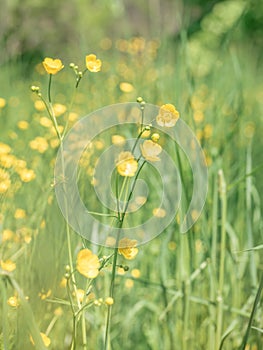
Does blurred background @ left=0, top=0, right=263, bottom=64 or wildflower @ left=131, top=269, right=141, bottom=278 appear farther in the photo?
blurred background @ left=0, top=0, right=263, bottom=64

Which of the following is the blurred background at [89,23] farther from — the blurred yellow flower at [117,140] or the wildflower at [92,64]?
the wildflower at [92,64]

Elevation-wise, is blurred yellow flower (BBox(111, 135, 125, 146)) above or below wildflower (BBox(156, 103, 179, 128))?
above

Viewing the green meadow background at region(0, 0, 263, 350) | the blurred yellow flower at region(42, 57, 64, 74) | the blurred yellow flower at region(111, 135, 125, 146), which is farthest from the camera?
the blurred yellow flower at region(111, 135, 125, 146)

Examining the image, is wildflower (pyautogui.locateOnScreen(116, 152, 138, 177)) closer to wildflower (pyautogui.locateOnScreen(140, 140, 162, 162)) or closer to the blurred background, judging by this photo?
wildflower (pyautogui.locateOnScreen(140, 140, 162, 162))

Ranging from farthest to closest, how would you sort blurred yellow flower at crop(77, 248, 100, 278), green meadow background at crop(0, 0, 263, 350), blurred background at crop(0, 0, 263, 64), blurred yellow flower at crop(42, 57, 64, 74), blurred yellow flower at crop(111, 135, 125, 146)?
1. blurred background at crop(0, 0, 263, 64)
2. blurred yellow flower at crop(111, 135, 125, 146)
3. green meadow background at crop(0, 0, 263, 350)
4. blurred yellow flower at crop(42, 57, 64, 74)
5. blurred yellow flower at crop(77, 248, 100, 278)

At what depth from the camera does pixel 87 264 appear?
590 millimetres

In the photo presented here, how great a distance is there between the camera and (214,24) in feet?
11.3

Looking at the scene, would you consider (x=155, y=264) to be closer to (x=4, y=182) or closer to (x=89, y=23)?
(x=4, y=182)

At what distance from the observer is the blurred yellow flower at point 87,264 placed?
577 millimetres

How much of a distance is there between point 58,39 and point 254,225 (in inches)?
130

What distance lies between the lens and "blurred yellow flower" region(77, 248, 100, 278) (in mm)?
577

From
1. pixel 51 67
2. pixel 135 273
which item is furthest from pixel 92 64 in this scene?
pixel 135 273

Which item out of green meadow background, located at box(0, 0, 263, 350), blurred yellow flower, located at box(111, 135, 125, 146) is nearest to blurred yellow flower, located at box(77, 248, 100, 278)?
green meadow background, located at box(0, 0, 263, 350)

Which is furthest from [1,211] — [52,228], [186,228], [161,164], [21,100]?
[21,100]
